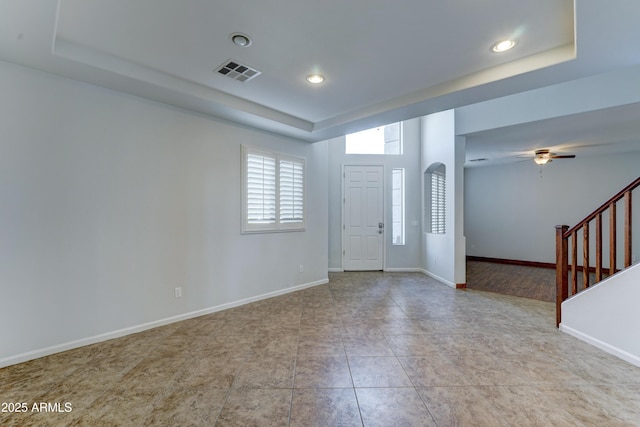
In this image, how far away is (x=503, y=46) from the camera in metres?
2.42

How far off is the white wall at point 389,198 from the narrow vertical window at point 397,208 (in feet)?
0.31

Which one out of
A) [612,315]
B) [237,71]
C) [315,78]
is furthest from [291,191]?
[612,315]

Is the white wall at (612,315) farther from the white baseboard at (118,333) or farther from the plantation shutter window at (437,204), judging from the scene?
the white baseboard at (118,333)

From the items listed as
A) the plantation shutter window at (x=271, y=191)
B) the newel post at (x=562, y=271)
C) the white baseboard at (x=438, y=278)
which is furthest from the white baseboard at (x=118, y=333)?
the newel post at (x=562, y=271)

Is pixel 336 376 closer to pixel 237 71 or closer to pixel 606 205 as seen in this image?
pixel 237 71

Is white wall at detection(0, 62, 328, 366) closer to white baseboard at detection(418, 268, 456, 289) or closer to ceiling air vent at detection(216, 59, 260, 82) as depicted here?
ceiling air vent at detection(216, 59, 260, 82)

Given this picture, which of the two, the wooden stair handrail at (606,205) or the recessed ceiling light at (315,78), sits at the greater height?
the recessed ceiling light at (315,78)

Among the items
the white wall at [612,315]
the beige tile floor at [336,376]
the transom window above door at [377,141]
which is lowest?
the beige tile floor at [336,376]

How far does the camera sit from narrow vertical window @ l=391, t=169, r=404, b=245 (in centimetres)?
661

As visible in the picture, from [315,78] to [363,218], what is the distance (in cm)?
400

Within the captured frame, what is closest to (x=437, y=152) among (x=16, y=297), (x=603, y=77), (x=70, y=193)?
(x=603, y=77)

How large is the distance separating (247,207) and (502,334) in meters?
3.61

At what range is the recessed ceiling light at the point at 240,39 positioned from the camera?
233 centimetres

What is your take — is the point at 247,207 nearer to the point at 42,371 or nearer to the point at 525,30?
the point at 42,371
